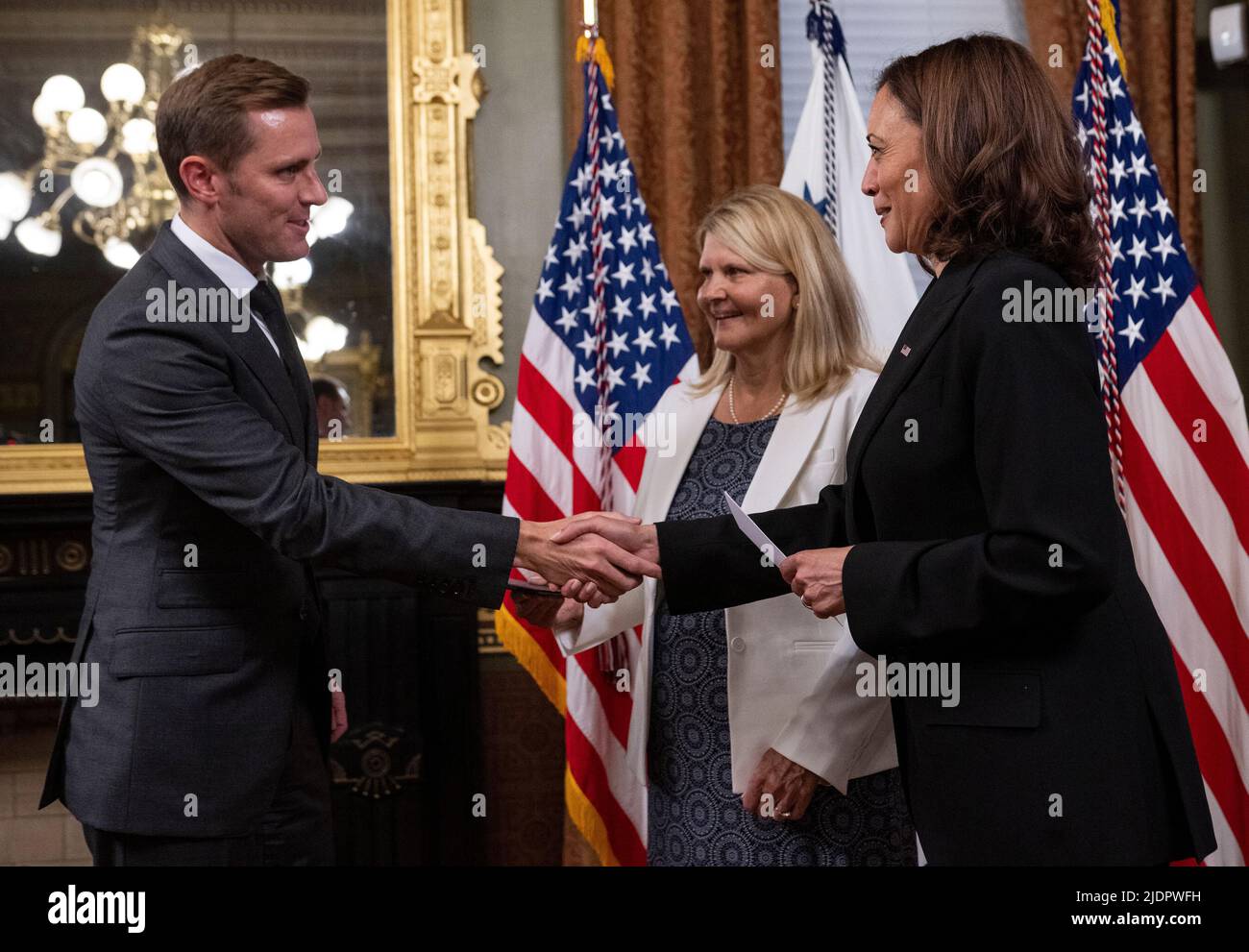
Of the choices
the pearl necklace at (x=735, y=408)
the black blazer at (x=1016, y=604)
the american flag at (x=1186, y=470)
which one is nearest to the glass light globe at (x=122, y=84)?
the pearl necklace at (x=735, y=408)

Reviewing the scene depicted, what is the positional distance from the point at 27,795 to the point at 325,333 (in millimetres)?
1897

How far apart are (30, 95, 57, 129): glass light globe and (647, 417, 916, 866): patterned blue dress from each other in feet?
A: 9.38

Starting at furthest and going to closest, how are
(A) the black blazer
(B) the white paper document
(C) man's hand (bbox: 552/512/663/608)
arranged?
(C) man's hand (bbox: 552/512/663/608) → (B) the white paper document → (A) the black blazer

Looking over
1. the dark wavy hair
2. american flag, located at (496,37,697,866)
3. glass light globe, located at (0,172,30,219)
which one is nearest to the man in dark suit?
the dark wavy hair

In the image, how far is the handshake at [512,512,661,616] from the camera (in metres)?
2.38

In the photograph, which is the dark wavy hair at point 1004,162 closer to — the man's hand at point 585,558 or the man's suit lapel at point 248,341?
the man's hand at point 585,558

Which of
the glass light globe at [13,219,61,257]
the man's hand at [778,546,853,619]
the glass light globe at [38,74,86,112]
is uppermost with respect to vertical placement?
the glass light globe at [38,74,86,112]

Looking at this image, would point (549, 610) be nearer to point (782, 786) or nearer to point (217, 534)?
point (782, 786)

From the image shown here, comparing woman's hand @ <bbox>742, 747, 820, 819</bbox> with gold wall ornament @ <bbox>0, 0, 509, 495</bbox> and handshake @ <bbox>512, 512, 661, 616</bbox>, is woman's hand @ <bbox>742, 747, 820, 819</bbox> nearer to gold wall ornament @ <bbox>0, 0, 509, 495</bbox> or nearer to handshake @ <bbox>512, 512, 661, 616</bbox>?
handshake @ <bbox>512, 512, 661, 616</bbox>

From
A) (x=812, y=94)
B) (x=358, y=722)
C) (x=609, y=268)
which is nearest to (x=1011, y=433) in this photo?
(x=609, y=268)

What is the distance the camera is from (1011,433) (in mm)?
1565
